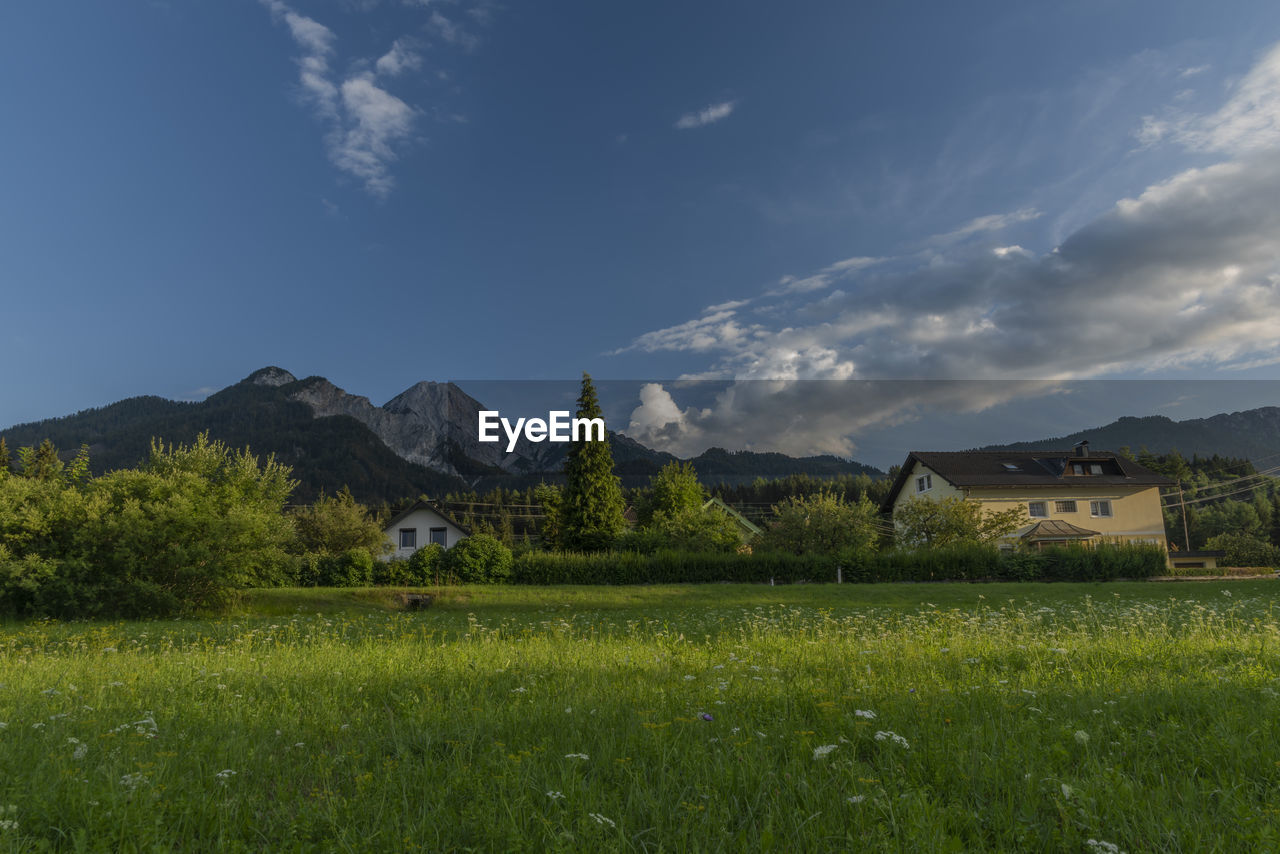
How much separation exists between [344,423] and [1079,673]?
605ft

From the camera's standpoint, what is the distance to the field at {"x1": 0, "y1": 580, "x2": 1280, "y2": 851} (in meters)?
3.02

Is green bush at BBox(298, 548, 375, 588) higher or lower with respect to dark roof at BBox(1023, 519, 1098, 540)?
higher

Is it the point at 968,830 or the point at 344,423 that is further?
the point at 344,423

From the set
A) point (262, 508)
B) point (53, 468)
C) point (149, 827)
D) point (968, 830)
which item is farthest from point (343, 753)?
point (53, 468)

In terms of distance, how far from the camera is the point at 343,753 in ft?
13.0

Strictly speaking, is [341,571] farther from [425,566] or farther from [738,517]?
[738,517]

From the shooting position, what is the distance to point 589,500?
1713 inches

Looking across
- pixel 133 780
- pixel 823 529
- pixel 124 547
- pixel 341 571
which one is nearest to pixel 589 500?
pixel 823 529

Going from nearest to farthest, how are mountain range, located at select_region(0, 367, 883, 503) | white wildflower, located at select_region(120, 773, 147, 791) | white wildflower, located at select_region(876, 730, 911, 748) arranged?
white wildflower, located at select_region(120, 773, 147, 791)
white wildflower, located at select_region(876, 730, 911, 748)
mountain range, located at select_region(0, 367, 883, 503)

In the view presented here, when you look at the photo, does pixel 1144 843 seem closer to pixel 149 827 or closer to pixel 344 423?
pixel 149 827

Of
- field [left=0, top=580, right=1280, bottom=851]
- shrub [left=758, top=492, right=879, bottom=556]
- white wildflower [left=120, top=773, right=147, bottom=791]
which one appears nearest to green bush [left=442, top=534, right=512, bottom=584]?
shrub [left=758, top=492, right=879, bottom=556]

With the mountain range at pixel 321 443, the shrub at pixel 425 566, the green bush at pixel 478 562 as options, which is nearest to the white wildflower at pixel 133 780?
the green bush at pixel 478 562

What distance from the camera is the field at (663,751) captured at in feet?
9.90

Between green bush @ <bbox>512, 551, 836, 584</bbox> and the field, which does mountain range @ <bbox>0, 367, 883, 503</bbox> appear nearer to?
green bush @ <bbox>512, 551, 836, 584</bbox>
